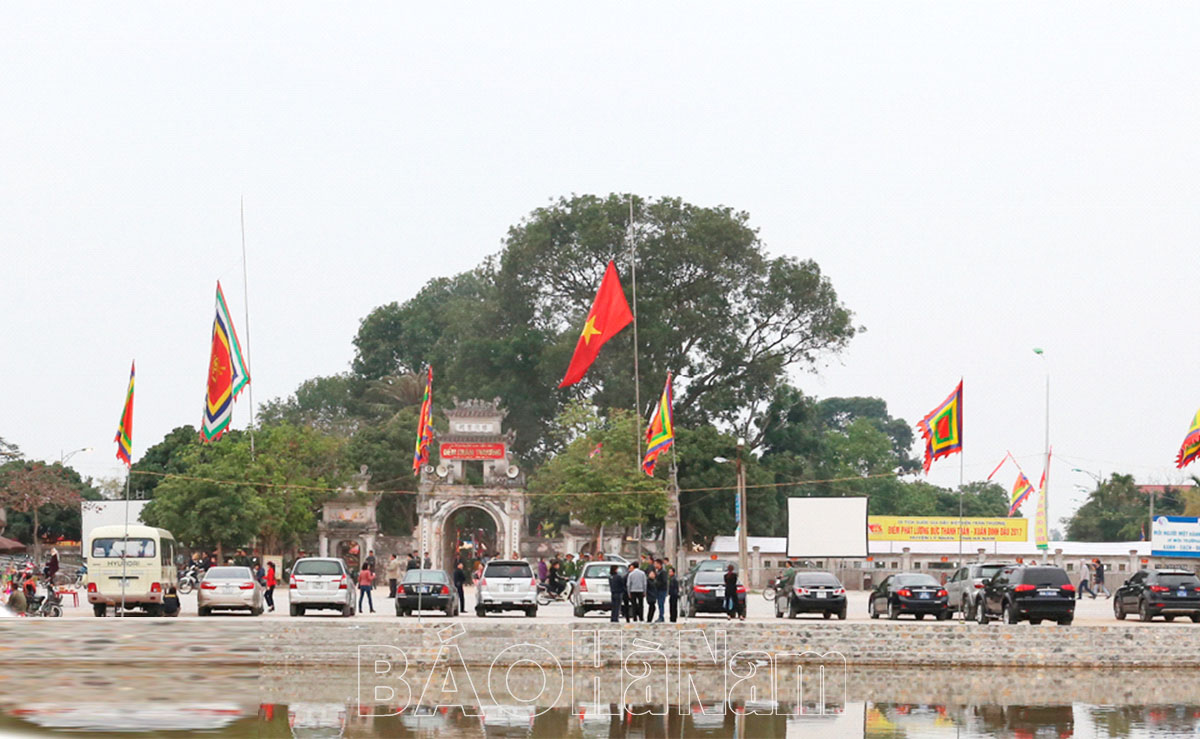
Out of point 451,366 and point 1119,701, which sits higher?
point 451,366

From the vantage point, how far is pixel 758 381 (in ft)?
247

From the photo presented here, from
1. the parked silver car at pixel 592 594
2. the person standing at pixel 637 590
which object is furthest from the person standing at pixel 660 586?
the parked silver car at pixel 592 594

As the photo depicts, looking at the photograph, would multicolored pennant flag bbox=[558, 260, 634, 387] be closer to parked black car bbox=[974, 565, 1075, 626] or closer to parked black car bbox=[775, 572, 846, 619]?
parked black car bbox=[775, 572, 846, 619]

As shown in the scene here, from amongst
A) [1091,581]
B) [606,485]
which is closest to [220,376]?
A: [606,485]

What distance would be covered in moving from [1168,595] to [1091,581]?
3042 cm

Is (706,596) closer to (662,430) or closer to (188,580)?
(662,430)

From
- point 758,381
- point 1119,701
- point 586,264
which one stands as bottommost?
point 1119,701

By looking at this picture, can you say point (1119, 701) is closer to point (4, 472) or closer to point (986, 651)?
point (986, 651)

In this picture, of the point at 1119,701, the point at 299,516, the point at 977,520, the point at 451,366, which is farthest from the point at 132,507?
the point at 1119,701

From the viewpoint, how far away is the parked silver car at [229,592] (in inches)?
1332

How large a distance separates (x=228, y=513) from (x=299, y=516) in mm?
5101

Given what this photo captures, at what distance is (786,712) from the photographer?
21.8 metres

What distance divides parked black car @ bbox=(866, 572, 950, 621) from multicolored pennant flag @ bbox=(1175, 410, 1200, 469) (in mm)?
12789

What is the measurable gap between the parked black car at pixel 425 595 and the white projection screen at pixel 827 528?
72.4 feet
